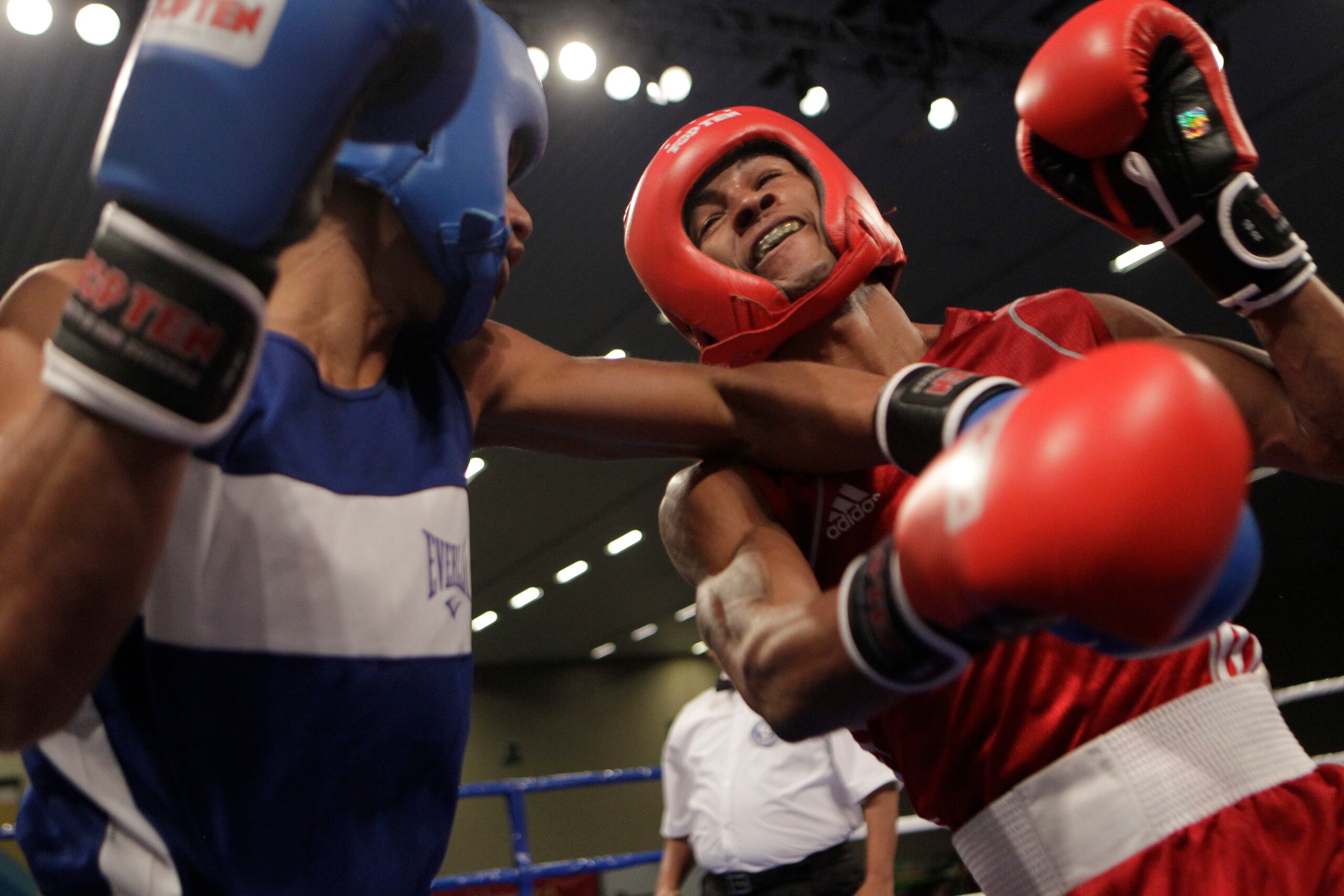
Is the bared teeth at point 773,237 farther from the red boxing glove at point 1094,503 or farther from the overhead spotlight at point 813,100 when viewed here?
the overhead spotlight at point 813,100

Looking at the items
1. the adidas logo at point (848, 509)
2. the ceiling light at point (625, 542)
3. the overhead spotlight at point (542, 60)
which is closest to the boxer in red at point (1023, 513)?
the adidas logo at point (848, 509)

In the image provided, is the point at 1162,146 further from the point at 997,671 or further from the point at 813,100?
the point at 813,100

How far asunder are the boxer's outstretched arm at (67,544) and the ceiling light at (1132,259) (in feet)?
23.1

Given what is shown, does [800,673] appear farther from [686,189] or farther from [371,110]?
[686,189]

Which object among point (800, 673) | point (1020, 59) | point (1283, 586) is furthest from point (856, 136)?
point (1283, 586)

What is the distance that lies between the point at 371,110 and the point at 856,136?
18.1 feet

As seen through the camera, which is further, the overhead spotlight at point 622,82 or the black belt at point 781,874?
the overhead spotlight at point 622,82

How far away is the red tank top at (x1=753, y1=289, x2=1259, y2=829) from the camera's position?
4.67 feet

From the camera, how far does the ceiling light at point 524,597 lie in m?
13.1

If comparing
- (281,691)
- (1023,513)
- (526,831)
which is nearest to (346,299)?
(281,691)

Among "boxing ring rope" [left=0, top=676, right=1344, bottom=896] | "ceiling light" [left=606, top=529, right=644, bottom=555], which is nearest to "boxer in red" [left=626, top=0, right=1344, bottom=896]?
"boxing ring rope" [left=0, top=676, right=1344, bottom=896]

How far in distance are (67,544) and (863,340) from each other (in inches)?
52.4

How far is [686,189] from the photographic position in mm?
1937

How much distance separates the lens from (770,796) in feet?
12.0
